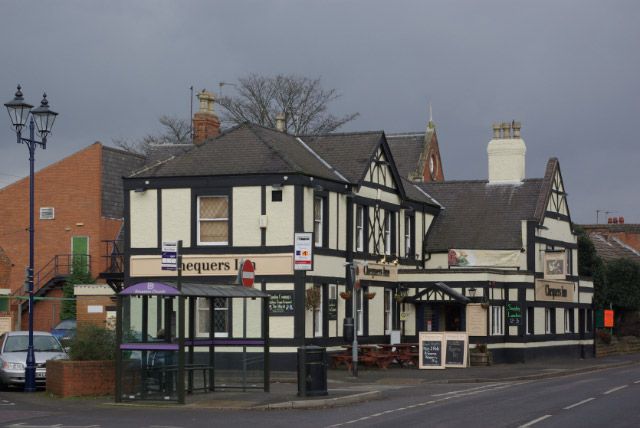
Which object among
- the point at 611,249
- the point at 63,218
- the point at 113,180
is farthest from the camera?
the point at 611,249

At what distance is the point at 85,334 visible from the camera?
25.0 m

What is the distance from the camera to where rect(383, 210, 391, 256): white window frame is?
40.7 meters

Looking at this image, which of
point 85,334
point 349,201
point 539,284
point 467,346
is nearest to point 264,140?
point 349,201

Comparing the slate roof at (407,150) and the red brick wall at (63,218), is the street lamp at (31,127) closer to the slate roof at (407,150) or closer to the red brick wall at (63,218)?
the red brick wall at (63,218)

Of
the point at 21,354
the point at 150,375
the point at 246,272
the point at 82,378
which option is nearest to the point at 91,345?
the point at 82,378

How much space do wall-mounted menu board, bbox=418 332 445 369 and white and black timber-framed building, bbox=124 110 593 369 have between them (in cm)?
233

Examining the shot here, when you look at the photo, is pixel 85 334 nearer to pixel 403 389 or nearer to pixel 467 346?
pixel 403 389

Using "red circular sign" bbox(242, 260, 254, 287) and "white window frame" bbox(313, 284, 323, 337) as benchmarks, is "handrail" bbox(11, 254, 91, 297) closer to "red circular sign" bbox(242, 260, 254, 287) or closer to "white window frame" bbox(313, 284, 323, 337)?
"white window frame" bbox(313, 284, 323, 337)

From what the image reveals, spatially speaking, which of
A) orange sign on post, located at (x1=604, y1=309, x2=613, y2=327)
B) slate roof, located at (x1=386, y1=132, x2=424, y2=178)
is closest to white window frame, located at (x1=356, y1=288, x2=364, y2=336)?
slate roof, located at (x1=386, y1=132, x2=424, y2=178)

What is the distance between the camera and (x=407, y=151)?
64.6 m

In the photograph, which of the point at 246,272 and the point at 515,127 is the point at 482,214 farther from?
the point at 246,272

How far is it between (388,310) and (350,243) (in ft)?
15.8

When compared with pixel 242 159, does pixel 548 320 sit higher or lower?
lower

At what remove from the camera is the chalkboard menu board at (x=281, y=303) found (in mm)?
33500
